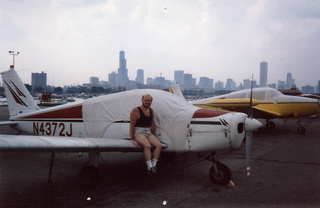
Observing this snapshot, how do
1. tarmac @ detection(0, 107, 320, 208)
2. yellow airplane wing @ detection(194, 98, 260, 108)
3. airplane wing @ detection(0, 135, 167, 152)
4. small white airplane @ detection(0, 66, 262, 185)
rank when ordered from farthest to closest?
yellow airplane wing @ detection(194, 98, 260, 108), small white airplane @ detection(0, 66, 262, 185), tarmac @ detection(0, 107, 320, 208), airplane wing @ detection(0, 135, 167, 152)

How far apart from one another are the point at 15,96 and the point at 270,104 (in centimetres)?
1209

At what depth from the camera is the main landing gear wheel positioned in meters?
5.16

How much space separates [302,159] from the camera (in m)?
7.76

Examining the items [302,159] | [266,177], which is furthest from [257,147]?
[266,177]

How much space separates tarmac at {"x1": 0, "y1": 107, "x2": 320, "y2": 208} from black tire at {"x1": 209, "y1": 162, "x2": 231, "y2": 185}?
Answer: 0.36 feet

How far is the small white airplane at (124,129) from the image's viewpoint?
4.75 m

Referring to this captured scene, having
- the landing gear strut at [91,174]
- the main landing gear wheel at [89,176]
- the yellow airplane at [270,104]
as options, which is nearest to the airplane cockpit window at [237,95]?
the yellow airplane at [270,104]

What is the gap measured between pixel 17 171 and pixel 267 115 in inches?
487

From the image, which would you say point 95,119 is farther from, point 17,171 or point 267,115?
point 267,115

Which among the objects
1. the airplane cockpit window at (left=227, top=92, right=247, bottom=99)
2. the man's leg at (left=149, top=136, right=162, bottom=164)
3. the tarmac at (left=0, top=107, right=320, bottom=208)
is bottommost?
the tarmac at (left=0, top=107, right=320, bottom=208)

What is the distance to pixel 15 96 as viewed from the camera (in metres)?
8.48

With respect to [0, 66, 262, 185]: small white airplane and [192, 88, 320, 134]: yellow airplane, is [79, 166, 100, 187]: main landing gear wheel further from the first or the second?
[192, 88, 320, 134]: yellow airplane

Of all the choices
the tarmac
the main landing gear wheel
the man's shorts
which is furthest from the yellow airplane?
the main landing gear wheel

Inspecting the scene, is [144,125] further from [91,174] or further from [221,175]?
[221,175]
